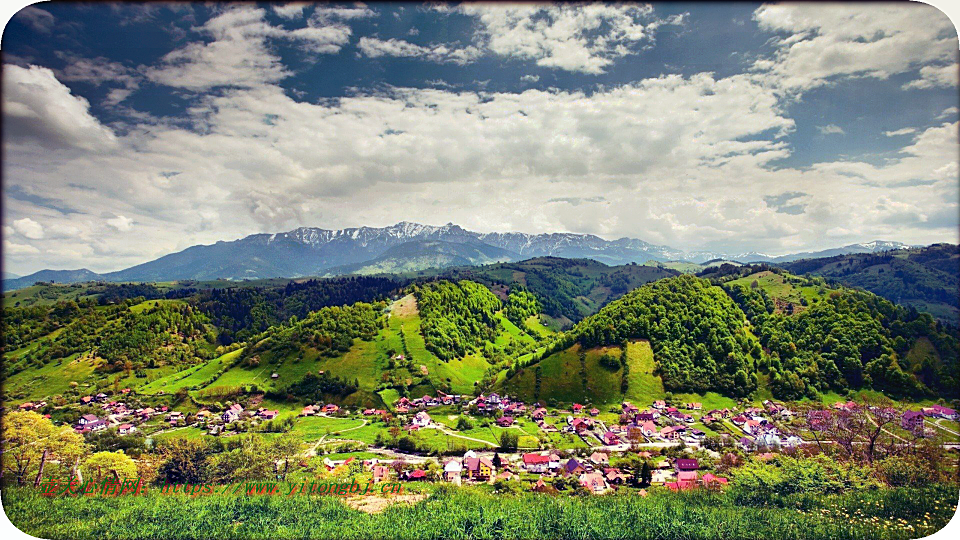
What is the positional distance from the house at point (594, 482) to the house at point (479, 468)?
6.95 metres

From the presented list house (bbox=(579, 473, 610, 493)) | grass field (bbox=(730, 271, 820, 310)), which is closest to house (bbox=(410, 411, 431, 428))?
house (bbox=(579, 473, 610, 493))

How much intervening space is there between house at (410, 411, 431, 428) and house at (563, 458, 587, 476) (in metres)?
20.5

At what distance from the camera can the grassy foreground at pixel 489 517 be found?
1639cm

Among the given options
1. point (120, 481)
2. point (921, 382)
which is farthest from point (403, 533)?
point (921, 382)

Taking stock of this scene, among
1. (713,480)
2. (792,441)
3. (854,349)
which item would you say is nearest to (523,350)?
(854,349)

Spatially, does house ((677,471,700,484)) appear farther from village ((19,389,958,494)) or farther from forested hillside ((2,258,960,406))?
forested hillside ((2,258,960,406))

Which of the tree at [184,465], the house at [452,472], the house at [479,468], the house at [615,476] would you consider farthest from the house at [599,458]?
the tree at [184,465]

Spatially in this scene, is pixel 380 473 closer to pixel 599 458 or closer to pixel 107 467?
pixel 107 467

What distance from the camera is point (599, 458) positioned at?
35062 millimetres

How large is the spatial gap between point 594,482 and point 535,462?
6.23 meters

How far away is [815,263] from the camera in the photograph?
651 feet

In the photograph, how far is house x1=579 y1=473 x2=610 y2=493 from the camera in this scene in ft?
94.7

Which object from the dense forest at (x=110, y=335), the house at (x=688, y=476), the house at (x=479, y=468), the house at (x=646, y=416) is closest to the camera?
the house at (x=688, y=476)

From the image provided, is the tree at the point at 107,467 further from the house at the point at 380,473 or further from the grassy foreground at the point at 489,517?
the house at the point at 380,473
